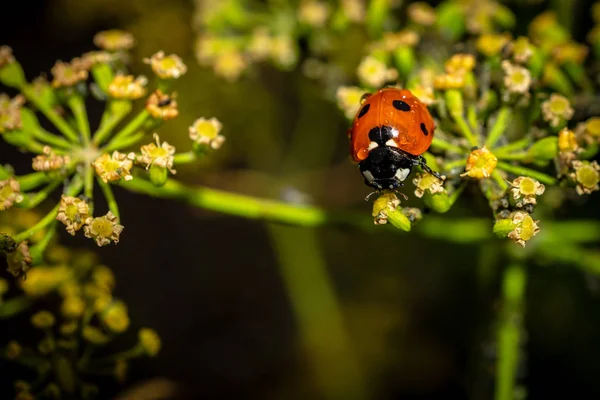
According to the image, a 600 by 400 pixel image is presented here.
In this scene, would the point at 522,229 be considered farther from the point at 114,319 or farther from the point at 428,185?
the point at 114,319

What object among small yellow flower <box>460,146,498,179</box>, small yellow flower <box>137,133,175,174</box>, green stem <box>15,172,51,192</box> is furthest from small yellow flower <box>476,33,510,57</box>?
green stem <box>15,172,51,192</box>

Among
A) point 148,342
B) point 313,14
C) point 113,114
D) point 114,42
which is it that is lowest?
point 148,342

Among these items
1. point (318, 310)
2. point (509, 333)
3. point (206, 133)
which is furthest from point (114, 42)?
point (318, 310)

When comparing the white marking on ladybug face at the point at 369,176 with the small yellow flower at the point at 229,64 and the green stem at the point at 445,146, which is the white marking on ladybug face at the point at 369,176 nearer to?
the green stem at the point at 445,146

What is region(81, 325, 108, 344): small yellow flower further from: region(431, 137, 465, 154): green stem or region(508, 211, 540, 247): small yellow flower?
region(508, 211, 540, 247): small yellow flower

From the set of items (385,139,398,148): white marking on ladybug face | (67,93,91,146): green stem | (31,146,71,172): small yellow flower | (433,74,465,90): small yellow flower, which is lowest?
(31,146,71,172): small yellow flower

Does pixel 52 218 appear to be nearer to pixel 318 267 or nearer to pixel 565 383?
pixel 318 267
